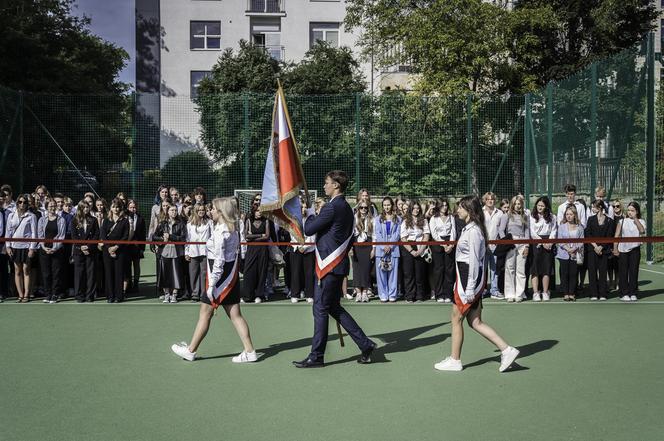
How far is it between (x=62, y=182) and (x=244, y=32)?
22.1 meters

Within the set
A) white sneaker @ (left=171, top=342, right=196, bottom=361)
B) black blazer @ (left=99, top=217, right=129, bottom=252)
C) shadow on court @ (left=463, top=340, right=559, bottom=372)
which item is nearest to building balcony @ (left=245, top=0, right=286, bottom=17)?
black blazer @ (left=99, top=217, right=129, bottom=252)

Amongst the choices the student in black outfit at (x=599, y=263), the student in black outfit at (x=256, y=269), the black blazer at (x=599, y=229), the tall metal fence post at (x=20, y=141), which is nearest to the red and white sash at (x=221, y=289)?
the student in black outfit at (x=256, y=269)

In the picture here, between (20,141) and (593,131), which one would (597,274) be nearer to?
(593,131)

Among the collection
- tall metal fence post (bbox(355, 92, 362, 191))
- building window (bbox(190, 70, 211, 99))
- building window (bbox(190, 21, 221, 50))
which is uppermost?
building window (bbox(190, 21, 221, 50))

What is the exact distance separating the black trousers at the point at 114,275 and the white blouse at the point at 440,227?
18.6ft

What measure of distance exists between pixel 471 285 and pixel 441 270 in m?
5.68

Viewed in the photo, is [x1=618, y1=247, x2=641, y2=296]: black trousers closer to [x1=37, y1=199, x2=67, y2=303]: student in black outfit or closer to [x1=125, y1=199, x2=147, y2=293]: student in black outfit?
[x1=125, y1=199, x2=147, y2=293]: student in black outfit

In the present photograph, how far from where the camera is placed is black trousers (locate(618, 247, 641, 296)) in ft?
41.6

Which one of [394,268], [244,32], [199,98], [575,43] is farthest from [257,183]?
[244,32]

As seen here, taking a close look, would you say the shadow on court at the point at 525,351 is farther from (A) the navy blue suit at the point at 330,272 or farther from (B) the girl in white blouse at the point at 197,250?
(B) the girl in white blouse at the point at 197,250

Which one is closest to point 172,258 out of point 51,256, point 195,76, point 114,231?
point 114,231

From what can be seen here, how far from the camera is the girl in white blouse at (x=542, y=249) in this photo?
12891 millimetres

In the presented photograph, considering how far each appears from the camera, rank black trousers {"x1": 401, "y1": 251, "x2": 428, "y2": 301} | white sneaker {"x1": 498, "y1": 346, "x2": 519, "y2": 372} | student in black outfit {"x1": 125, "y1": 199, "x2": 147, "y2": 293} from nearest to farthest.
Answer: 1. white sneaker {"x1": 498, "y1": 346, "x2": 519, "y2": 372}
2. black trousers {"x1": 401, "y1": 251, "x2": 428, "y2": 301}
3. student in black outfit {"x1": 125, "y1": 199, "x2": 147, "y2": 293}

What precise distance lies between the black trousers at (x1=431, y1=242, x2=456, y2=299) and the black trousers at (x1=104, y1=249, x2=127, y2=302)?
562 centimetres
